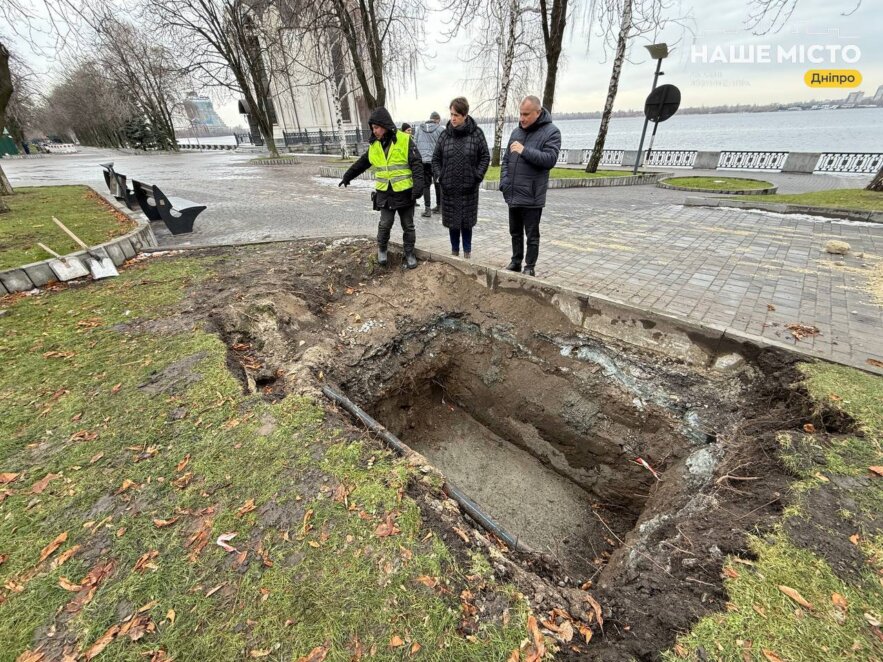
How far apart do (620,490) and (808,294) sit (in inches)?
119

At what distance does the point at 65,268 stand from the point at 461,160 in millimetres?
5386

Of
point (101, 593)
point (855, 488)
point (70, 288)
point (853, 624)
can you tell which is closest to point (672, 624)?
point (853, 624)

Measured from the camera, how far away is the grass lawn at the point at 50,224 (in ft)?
18.6

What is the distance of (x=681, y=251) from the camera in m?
5.65

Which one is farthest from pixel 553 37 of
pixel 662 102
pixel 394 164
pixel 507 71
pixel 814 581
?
pixel 814 581

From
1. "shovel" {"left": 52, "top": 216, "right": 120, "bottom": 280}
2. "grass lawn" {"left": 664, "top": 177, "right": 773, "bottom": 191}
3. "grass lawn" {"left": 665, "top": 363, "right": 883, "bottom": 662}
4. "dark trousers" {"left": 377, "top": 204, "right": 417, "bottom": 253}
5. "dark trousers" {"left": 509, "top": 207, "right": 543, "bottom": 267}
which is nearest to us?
"grass lawn" {"left": 665, "top": 363, "right": 883, "bottom": 662}

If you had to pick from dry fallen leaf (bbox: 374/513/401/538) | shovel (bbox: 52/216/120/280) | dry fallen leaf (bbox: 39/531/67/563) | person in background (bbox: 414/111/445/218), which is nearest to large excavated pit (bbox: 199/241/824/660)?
dry fallen leaf (bbox: 374/513/401/538)

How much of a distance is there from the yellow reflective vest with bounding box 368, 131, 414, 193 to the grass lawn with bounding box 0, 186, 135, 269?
496cm

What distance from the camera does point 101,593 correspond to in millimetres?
1809

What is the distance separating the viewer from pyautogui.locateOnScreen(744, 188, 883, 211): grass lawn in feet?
24.5

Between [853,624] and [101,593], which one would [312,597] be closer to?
[101,593]

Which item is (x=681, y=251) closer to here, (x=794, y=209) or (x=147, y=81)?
(x=794, y=209)

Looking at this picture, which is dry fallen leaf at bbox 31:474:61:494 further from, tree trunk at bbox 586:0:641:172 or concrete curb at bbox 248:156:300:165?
concrete curb at bbox 248:156:300:165

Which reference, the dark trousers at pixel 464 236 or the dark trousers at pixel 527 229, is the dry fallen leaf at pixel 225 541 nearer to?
the dark trousers at pixel 527 229
